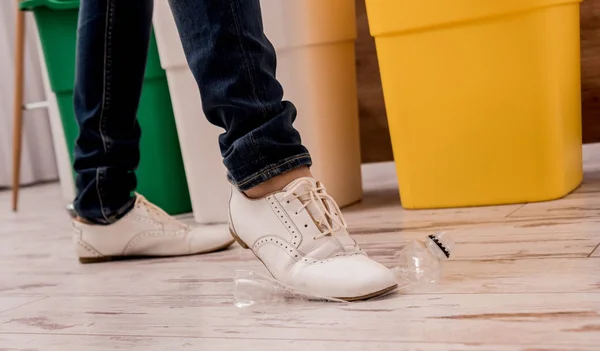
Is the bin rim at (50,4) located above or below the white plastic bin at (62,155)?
above

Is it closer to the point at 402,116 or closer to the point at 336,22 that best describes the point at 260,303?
the point at 402,116

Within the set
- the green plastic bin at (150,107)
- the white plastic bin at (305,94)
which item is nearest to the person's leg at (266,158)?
the white plastic bin at (305,94)

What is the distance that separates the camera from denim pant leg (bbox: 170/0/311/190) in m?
0.84

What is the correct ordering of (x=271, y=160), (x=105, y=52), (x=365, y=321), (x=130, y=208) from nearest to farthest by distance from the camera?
(x=365, y=321) < (x=271, y=160) < (x=105, y=52) < (x=130, y=208)

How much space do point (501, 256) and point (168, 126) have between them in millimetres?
1021

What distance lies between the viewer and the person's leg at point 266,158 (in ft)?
2.74

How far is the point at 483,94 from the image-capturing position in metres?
1.36

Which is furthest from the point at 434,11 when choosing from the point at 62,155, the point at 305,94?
the point at 62,155

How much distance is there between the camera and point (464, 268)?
0.92 metres

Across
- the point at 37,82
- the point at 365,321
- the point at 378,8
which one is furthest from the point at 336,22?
the point at 37,82

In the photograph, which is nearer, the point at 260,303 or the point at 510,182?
the point at 260,303

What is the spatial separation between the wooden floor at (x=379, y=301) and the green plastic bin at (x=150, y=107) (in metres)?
0.41

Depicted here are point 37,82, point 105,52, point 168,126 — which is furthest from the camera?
point 37,82

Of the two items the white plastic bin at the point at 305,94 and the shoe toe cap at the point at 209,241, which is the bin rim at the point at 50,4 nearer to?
the white plastic bin at the point at 305,94
